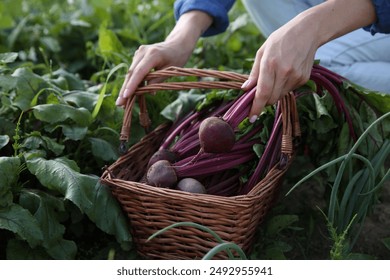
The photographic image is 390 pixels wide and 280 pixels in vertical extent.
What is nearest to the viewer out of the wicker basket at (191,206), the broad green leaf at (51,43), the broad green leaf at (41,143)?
the wicker basket at (191,206)

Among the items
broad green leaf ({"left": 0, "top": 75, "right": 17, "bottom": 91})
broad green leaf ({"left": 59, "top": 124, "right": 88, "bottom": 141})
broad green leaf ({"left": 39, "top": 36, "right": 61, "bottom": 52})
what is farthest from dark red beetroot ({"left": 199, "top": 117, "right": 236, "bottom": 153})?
broad green leaf ({"left": 39, "top": 36, "right": 61, "bottom": 52})

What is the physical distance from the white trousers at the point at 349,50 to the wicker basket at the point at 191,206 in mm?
491

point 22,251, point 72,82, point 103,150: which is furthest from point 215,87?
point 72,82

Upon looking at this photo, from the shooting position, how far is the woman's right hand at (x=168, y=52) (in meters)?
1.70

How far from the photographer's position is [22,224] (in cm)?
144

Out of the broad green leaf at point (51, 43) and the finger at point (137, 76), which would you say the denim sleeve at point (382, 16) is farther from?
the broad green leaf at point (51, 43)

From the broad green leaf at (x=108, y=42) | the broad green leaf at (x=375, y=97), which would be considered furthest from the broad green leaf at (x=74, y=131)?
the broad green leaf at (x=375, y=97)

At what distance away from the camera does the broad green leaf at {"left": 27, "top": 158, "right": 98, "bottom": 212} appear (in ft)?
4.81

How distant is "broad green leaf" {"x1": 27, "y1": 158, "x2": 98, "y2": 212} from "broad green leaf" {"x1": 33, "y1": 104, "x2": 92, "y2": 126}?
19 centimetres

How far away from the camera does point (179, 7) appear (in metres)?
2.02

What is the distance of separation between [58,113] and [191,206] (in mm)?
572

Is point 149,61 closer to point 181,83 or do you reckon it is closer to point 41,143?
point 181,83
